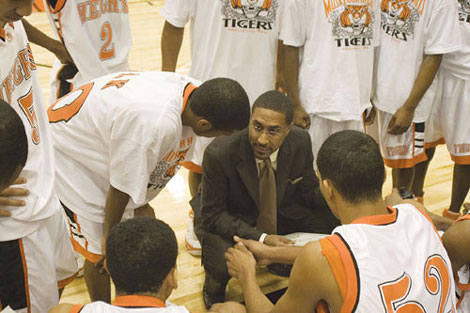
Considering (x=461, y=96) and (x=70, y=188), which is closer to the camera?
(x=70, y=188)

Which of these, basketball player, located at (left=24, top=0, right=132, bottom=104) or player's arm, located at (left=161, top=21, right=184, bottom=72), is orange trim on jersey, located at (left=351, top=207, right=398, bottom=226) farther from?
player's arm, located at (left=161, top=21, right=184, bottom=72)

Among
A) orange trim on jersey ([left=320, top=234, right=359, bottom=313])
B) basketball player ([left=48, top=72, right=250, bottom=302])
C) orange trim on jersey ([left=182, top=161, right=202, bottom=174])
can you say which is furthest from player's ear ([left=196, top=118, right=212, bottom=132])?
orange trim on jersey ([left=182, top=161, right=202, bottom=174])

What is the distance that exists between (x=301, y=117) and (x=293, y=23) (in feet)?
1.95

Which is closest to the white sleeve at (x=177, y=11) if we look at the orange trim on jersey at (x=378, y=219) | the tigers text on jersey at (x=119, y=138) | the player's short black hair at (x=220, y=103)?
the tigers text on jersey at (x=119, y=138)

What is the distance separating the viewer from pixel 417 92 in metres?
3.68

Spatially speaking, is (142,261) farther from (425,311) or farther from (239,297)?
(239,297)

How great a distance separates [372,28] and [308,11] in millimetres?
427

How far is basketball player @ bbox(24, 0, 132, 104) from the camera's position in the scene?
3.32 metres

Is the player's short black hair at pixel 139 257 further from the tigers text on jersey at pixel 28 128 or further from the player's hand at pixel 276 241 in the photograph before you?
the player's hand at pixel 276 241

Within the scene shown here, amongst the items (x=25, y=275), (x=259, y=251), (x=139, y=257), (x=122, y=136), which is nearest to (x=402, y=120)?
(x=259, y=251)

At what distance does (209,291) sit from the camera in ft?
10.3

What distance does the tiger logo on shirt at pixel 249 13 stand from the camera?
3430 mm

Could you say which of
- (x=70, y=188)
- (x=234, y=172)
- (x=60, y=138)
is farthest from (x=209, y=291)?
(x=60, y=138)

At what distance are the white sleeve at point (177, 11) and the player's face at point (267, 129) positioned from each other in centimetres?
98
